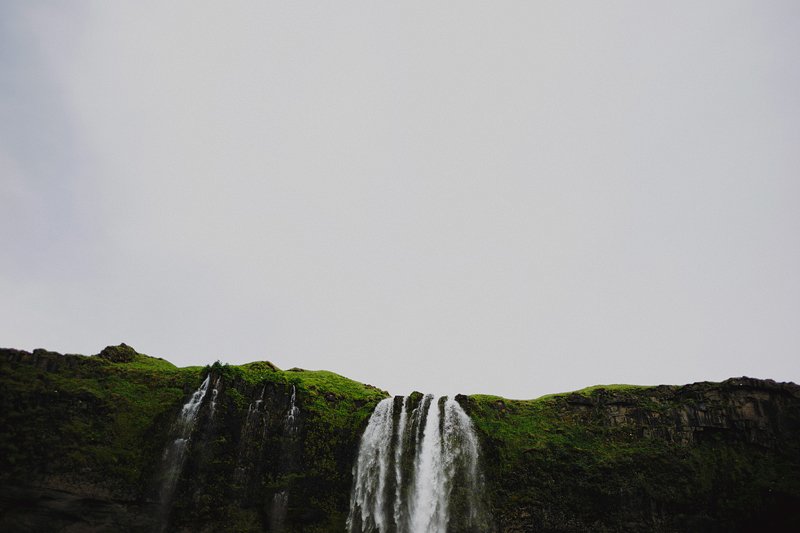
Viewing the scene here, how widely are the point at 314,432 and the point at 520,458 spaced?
13279 millimetres

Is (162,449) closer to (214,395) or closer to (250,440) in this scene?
(214,395)

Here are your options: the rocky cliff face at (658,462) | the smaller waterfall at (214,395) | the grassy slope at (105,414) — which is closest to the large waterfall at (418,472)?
the rocky cliff face at (658,462)

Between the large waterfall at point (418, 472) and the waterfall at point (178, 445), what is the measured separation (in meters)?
10.5

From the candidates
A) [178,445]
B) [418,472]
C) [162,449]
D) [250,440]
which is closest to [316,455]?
[250,440]

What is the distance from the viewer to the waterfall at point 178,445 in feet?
84.8

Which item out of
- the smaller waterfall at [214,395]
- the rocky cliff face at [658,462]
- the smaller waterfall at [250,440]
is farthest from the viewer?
the smaller waterfall at [214,395]

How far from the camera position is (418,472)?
27797mm

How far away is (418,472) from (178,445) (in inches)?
582

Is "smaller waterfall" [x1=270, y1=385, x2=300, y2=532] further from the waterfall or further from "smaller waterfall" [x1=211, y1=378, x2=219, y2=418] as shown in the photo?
the waterfall

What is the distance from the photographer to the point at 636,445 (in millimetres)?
27453

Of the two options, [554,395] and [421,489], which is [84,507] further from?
[554,395]

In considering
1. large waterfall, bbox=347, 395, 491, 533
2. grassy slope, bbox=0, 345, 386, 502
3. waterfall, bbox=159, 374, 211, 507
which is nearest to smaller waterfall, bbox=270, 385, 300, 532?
grassy slope, bbox=0, 345, 386, 502

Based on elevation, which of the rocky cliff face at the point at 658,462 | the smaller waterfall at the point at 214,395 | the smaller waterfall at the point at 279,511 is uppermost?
the smaller waterfall at the point at 214,395

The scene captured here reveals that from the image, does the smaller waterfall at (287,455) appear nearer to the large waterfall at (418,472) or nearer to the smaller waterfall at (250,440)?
the smaller waterfall at (250,440)
